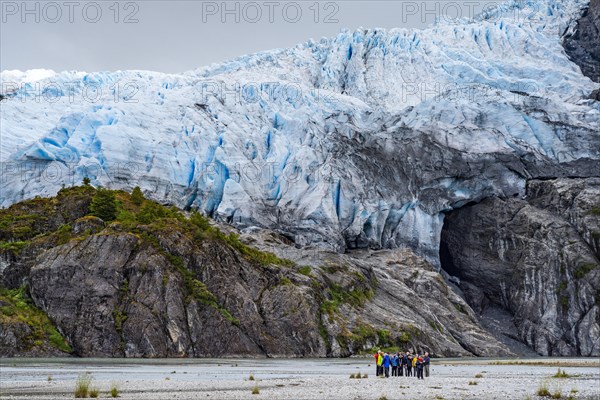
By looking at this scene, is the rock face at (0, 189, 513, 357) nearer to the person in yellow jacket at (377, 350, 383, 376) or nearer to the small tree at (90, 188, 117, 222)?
the small tree at (90, 188, 117, 222)

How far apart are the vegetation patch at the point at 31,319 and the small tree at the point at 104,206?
1760 cm

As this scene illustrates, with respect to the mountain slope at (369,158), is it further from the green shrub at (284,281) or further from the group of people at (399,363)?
the group of people at (399,363)

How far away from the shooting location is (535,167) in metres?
129

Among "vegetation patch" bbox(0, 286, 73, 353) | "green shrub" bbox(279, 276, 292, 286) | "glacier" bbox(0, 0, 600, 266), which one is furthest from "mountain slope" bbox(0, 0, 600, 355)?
"vegetation patch" bbox(0, 286, 73, 353)

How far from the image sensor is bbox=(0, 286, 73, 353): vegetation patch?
247 ft

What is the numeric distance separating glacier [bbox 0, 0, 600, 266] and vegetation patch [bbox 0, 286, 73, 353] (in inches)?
1367

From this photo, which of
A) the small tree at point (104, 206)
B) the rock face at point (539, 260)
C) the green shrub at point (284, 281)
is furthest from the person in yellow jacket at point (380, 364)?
the rock face at point (539, 260)

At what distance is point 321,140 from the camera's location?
423 ft

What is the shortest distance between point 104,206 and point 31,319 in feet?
76.0

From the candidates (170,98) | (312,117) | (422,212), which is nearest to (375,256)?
(422,212)

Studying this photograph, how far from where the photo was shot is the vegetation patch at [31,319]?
2968 inches

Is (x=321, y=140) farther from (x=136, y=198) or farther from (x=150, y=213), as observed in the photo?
(x=150, y=213)

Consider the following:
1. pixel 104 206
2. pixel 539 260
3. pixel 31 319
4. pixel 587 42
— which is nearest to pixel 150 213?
pixel 104 206

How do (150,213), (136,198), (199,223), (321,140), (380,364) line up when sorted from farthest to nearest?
(321,140), (136,198), (199,223), (150,213), (380,364)
